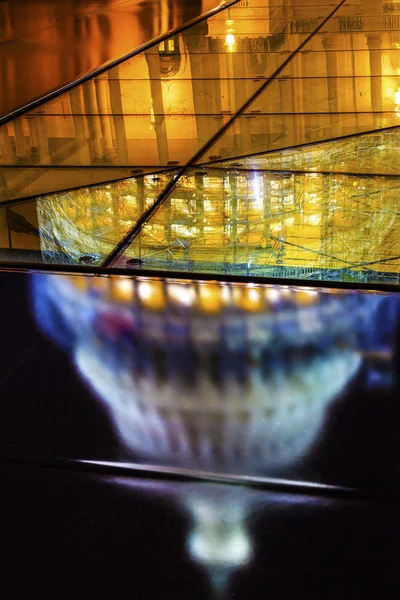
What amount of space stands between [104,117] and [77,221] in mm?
1970

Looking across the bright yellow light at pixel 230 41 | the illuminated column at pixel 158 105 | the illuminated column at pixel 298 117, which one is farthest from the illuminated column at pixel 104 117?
the bright yellow light at pixel 230 41

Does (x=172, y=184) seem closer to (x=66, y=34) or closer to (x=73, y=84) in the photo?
(x=73, y=84)

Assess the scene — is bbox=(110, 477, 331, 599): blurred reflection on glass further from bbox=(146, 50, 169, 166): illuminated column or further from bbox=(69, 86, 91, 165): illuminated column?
bbox=(69, 86, 91, 165): illuminated column

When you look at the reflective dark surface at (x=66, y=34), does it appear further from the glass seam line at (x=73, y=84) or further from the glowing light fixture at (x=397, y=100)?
the glowing light fixture at (x=397, y=100)

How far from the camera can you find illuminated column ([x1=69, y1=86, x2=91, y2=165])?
3727 mm

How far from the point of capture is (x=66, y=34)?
10164 mm

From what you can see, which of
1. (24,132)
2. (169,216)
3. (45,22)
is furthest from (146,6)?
(169,216)

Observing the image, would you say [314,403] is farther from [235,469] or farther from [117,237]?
[117,237]

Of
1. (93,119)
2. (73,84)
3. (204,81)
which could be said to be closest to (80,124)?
(93,119)

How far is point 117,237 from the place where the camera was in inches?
97.0

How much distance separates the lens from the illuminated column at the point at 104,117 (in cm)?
377

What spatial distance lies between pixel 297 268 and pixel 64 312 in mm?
654

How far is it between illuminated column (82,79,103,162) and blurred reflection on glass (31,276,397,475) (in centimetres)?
186

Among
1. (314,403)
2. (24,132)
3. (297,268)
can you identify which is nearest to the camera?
(314,403)
